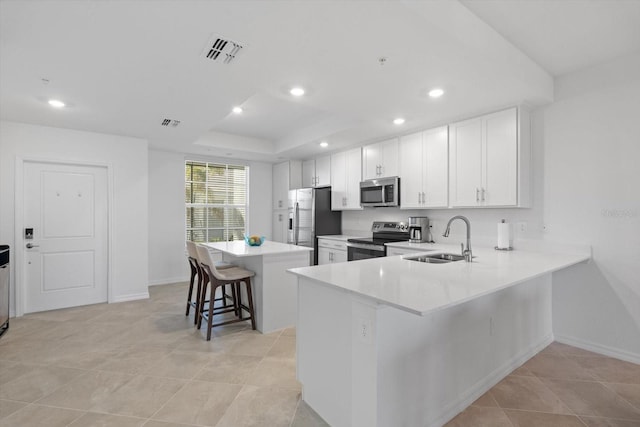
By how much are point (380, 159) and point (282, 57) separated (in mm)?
2675

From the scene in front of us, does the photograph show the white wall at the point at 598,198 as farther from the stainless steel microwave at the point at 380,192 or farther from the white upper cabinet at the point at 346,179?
the white upper cabinet at the point at 346,179

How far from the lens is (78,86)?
9.20ft

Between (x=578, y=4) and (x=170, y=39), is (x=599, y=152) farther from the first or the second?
(x=170, y=39)

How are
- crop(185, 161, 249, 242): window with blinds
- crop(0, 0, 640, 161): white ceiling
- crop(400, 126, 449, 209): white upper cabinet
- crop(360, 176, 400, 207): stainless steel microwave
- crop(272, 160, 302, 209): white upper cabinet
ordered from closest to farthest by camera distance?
crop(0, 0, 640, 161): white ceiling → crop(400, 126, 449, 209): white upper cabinet → crop(360, 176, 400, 207): stainless steel microwave → crop(185, 161, 249, 242): window with blinds → crop(272, 160, 302, 209): white upper cabinet

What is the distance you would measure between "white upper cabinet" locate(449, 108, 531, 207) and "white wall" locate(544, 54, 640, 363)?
30 centimetres

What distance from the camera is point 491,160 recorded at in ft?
10.8

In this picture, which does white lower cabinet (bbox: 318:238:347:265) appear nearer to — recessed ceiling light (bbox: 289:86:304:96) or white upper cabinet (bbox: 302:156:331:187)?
white upper cabinet (bbox: 302:156:331:187)

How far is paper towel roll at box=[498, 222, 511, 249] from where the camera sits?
3.25 m

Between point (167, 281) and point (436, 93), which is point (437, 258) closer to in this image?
point (436, 93)

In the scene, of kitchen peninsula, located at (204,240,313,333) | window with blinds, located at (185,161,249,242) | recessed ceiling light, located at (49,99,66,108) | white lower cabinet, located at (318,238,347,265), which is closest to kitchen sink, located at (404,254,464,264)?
kitchen peninsula, located at (204,240,313,333)

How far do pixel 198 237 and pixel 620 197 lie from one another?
598 centimetres

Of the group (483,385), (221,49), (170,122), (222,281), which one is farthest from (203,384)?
(170,122)

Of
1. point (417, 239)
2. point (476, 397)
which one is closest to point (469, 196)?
point (417, 239)

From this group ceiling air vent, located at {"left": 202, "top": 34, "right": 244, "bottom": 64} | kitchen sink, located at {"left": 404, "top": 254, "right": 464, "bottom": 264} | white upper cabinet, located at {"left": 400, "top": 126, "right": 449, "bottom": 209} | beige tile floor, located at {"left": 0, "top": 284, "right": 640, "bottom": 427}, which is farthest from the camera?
white upper cabinet, located at {"left": 400, "top": 126, "right": 449, "bottom": 209}
